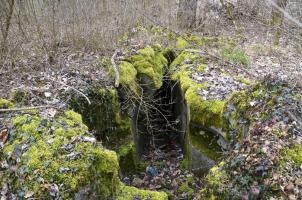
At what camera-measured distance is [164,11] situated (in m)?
10.2

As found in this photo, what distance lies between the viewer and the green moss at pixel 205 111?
18.4ft

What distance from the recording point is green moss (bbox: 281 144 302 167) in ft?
10.2

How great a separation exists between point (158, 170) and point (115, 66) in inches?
91.6

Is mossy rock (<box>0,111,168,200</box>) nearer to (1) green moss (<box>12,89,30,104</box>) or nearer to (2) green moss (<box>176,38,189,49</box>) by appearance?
(1) green moss (<box>12,89,30,104</box>)

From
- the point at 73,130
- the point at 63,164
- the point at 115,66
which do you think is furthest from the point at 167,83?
the point at 63,164

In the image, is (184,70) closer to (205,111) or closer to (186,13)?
(205,111)

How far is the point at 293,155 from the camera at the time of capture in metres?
3.17

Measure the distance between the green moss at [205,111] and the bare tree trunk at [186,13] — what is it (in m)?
5.08

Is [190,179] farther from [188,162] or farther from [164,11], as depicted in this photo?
[164,11]

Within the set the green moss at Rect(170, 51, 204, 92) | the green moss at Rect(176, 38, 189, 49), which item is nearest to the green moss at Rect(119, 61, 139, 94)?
the green moss at Rect(170, 51, 204, 92)

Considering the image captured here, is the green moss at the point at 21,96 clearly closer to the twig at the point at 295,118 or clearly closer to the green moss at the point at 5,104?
the green moss at the point at 5,104

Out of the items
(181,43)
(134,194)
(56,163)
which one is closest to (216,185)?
(134,194)

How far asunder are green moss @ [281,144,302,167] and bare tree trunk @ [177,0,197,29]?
306 inches

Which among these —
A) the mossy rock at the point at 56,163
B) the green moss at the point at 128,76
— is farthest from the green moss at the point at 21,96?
the green moss at the point at 128,76
